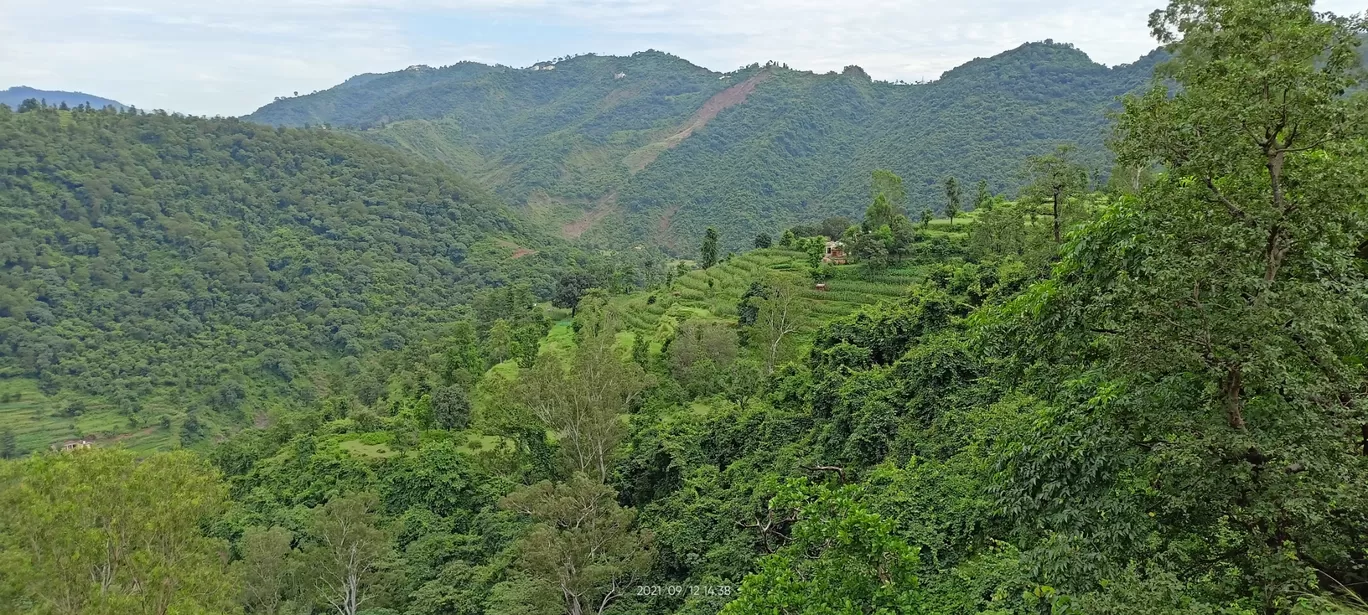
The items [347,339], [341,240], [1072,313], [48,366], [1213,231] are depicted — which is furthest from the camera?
[341,240]

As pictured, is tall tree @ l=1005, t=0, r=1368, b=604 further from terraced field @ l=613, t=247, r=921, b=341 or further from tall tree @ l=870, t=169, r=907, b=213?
tall tree @ l=870, t=169, r=907, b=213

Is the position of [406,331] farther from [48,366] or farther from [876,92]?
[876,92]

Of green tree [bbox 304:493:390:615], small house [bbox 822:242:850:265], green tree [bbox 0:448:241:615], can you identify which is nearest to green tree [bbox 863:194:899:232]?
small house [bbox 822:242:850:265]

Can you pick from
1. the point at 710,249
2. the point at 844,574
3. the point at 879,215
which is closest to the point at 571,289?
the point at 710,249

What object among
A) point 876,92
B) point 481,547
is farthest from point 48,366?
point 876,92

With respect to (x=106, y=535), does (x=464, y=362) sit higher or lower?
lower

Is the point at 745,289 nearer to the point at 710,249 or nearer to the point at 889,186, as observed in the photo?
the point at 710,249

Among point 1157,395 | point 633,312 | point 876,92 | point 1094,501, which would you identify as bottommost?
point 633,312
